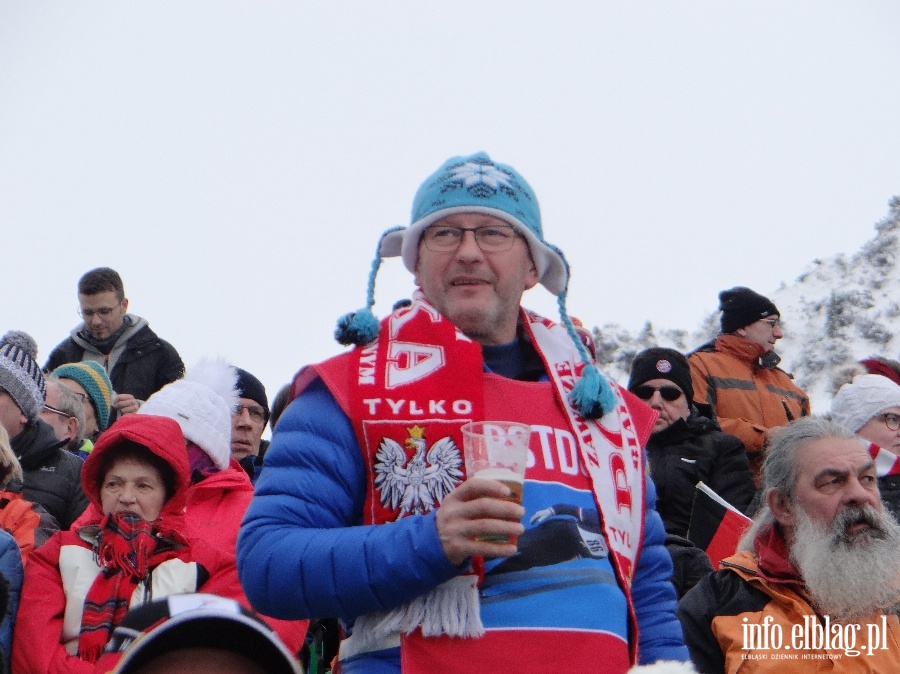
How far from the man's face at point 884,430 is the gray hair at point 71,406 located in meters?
4.25

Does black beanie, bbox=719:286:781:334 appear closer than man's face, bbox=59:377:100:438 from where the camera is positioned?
No

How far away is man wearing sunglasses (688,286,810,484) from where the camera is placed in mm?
7145

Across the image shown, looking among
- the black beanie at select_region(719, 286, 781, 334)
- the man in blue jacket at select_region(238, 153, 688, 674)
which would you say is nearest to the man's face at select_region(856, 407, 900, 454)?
the black beanie at select_region(719, 286, 781, 334)

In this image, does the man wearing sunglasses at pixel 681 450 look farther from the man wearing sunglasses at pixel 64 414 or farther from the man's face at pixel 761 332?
the man wearing sunglasses at pixel 64 414

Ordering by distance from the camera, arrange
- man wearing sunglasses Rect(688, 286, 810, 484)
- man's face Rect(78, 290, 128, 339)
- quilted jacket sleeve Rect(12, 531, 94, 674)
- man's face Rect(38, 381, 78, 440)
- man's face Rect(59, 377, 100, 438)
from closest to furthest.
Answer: quilted jacket sleeve Rect(12, 531, 94, 674) < man's face Rect(38, 381, 78, 440) < man's face Rect(59, 377, 100, 438) < man wearing sunglasses Rect(688, 286, 810, 484) < man's face Rect(78, 290, 128, 339)

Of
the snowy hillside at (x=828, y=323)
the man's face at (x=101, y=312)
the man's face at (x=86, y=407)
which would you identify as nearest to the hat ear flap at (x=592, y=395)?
the man's face at (x=86, y=407)

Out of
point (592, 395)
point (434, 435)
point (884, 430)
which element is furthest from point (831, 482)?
point (434, 435)

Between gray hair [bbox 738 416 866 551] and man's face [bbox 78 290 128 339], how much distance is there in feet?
15.8

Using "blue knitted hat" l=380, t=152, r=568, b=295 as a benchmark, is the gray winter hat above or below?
above

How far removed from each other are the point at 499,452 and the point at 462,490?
114mm

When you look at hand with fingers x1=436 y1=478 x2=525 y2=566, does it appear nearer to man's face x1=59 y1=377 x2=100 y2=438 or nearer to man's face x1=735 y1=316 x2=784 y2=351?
man's face x1=59 y1=377 x2=100 y2=438

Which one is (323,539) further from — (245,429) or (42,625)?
(245,429)

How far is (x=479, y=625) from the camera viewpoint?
2.46 m

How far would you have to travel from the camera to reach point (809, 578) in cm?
398
